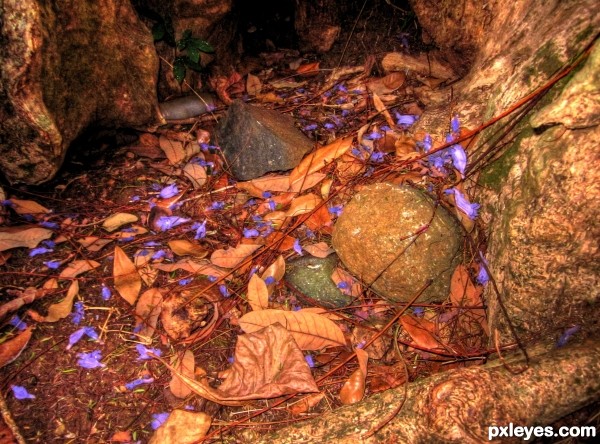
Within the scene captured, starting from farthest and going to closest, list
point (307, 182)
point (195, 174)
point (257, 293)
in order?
point (195, 174)
point (307, 182)
point (257, 293)

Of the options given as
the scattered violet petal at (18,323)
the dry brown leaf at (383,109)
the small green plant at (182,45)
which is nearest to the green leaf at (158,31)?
the small green plant at (182,45)

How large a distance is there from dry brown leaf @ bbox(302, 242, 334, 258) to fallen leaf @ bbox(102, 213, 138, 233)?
41.6 inches

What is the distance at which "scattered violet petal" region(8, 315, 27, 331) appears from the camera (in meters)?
2.05

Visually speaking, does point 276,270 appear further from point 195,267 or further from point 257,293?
point 195,267

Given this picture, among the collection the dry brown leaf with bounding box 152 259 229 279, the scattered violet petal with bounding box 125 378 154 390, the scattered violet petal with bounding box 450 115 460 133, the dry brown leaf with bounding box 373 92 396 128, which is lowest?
the scattered violet petal with bounding box 125 378 154 390

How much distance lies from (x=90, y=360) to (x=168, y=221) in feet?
→ 2.75

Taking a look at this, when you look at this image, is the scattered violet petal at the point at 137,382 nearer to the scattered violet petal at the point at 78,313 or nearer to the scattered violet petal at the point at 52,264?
the scattered violet petal at the point at 78,313

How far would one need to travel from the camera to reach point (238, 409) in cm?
180

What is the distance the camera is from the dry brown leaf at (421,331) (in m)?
1.86

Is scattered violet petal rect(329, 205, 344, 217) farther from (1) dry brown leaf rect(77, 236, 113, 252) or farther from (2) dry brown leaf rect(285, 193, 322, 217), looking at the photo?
(1) dry brown leaf rect(77, 236, 113, 252)

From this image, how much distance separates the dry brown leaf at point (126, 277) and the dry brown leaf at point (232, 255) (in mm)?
403

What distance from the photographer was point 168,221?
247 cm

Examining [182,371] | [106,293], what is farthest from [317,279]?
[106,293]

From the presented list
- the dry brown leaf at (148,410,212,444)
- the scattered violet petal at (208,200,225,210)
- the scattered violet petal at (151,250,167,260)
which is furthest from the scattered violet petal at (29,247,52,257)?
the dry brown leaf at (148,410,212,444)
